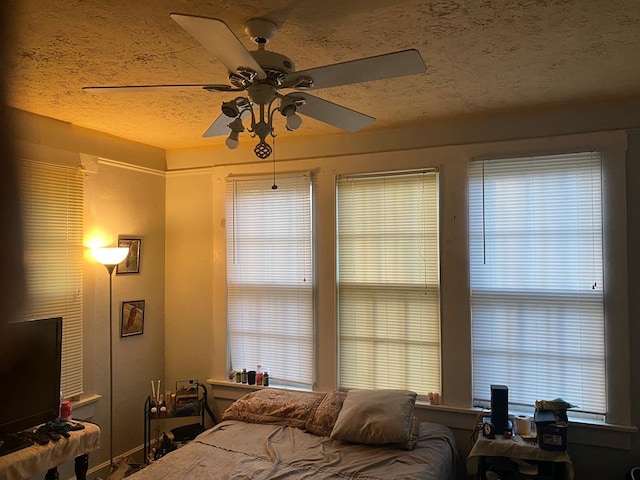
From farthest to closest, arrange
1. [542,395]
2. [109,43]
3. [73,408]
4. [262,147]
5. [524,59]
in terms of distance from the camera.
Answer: [73,408]
[542,395]
[524,59]
[109,43]
[262,147]

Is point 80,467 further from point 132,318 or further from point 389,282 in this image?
point 389,282

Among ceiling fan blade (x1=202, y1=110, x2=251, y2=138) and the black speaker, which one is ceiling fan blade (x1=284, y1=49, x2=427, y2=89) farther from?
the black speaker

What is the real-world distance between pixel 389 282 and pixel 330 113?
1736 millimetres

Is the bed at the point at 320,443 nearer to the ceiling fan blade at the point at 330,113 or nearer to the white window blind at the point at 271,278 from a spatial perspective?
the white window blind at the point at 271,278

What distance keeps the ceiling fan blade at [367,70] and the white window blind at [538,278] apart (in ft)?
5.95

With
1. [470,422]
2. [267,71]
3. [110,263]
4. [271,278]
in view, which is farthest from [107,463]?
[267,71]

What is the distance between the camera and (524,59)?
2258mm

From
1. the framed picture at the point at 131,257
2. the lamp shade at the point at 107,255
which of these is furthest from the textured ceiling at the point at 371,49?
the framed picture at the point at 131,257

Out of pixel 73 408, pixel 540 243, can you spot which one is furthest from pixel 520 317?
pixel 73 408

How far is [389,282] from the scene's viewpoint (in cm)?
352

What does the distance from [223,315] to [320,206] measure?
4.21ft

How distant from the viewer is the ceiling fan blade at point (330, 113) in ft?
6.39

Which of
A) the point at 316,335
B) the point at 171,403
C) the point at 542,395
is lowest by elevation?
the point at 171,403

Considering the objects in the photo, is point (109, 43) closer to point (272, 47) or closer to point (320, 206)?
point (272, 47)
